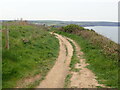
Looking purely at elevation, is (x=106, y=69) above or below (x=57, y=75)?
above

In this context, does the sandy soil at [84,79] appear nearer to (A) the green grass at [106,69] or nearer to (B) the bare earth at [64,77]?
(B) the bare earth at [64,77]

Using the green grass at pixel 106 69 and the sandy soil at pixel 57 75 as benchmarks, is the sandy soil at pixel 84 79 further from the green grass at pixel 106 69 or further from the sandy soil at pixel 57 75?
the sandy soil at pixel 57 75

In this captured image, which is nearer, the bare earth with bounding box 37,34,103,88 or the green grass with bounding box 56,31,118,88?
the bare earth with bounding box 37,34,103,88

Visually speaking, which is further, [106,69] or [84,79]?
[106,69]

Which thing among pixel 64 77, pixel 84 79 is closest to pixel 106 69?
pixel 84 79

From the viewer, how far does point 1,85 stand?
927cm

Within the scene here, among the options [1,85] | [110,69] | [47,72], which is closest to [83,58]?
[110,69]

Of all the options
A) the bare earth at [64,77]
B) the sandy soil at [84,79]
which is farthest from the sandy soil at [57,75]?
the sandy soil at [84,79]

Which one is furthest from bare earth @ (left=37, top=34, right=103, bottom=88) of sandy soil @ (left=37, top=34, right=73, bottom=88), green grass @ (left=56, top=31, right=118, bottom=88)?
green grass @ (left=56, top=31, right=118, bottom=88)

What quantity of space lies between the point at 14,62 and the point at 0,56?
3.76 feet

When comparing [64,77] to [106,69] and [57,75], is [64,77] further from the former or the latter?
[106,69]

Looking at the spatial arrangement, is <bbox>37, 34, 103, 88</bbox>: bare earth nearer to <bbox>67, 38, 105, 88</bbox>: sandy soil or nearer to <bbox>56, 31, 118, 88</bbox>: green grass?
<bbox>67, 38, 105, 88</bbox>: sandy soil

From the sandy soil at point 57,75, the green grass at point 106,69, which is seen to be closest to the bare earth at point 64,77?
the sandy soil at point 57,75

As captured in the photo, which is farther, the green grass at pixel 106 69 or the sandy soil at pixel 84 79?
the green grass at pixel 106 69
